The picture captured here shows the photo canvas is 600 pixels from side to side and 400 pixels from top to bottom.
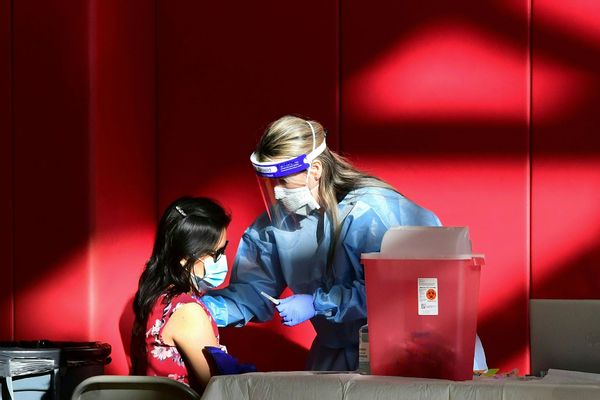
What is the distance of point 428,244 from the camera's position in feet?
8.52

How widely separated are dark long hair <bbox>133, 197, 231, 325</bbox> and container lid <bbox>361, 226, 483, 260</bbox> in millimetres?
966

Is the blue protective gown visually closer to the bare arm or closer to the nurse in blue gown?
the nurse in blue gown

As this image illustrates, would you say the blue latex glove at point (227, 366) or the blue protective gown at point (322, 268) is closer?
the blue latex glove at point (227, 366)

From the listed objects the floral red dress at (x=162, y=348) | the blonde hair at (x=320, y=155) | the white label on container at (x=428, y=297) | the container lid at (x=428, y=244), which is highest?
the blonde hair at (x=320, y=155)

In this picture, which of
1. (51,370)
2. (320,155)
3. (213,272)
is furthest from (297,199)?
(51,370)

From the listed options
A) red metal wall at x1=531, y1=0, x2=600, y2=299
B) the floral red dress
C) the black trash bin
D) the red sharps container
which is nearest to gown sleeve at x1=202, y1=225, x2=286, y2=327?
the black trash bin

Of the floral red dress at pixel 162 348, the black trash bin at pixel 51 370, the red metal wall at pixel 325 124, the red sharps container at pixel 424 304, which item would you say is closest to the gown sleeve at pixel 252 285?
the red metal wall at pixel 325 124

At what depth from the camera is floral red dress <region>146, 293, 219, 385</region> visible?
3.22 metres

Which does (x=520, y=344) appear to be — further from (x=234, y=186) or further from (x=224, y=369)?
(x=224, y=369)

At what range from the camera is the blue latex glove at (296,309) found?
3709 mm

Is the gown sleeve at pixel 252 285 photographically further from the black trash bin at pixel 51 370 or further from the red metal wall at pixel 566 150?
the red metal wall at pixel 566 150

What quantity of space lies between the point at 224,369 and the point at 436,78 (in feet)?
6.26

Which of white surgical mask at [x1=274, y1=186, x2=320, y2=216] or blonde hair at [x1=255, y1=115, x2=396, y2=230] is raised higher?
blonde hair at [x1=255, y1=115, x2=396, y2=230]

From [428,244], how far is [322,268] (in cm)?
137
